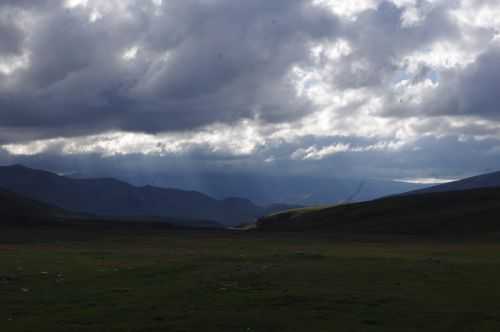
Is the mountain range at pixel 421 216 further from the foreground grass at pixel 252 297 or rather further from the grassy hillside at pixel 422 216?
the foreground grass at pixel 252 297

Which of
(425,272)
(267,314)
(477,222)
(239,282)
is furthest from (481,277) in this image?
(477,222)

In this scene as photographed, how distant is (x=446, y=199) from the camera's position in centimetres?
18700

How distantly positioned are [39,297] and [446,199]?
167984 mm

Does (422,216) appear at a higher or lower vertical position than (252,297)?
higher

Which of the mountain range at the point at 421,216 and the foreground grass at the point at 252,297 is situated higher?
the mountain range at the point at 421,216

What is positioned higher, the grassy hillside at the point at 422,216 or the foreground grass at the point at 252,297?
the grassy hillside at the point at 422,216

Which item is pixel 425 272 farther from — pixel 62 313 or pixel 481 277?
pixel 62 313

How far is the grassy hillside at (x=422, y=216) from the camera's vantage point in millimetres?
143125

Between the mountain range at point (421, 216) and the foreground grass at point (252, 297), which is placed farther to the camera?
the mountain range at point (421, 216)

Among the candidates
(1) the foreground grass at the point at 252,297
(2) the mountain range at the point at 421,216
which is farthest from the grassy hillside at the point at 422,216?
(1) the foreground grass at the point at 252,297

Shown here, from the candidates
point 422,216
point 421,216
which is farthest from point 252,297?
point 421,216

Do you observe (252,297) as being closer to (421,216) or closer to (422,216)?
(422,216)

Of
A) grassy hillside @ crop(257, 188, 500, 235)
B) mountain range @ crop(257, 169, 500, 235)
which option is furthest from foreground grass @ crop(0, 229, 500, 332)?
mountain range @ crop(257, 169, 500, 235)

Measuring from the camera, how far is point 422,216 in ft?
537
